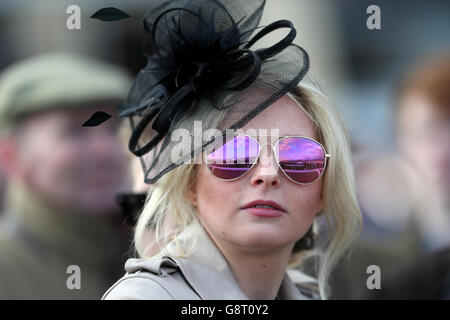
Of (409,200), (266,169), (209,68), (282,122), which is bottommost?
(409,200)

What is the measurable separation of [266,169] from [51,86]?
7.68 ft

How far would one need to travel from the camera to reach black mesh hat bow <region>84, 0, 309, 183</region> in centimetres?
202

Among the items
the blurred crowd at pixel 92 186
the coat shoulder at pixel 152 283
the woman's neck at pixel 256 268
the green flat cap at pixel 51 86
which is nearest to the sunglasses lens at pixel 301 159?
the woman's neck at pixel 256 268

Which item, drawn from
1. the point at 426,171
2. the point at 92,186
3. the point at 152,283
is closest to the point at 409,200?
the point at 426,171

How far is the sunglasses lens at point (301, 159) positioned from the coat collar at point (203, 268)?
35cm

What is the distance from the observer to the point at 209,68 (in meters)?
2.06

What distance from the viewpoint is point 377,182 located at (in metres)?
3.92

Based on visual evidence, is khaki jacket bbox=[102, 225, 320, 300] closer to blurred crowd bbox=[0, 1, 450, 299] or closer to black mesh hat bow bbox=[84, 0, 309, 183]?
black mesh hat bow bbox=[84, 0, 309, 183]

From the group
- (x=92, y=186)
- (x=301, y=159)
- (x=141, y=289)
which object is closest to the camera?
(x=141, y=289)

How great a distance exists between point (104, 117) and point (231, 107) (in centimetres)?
44

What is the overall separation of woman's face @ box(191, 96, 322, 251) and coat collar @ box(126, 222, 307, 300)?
46 millimetres

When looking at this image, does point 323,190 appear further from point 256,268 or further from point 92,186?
point 92,186
